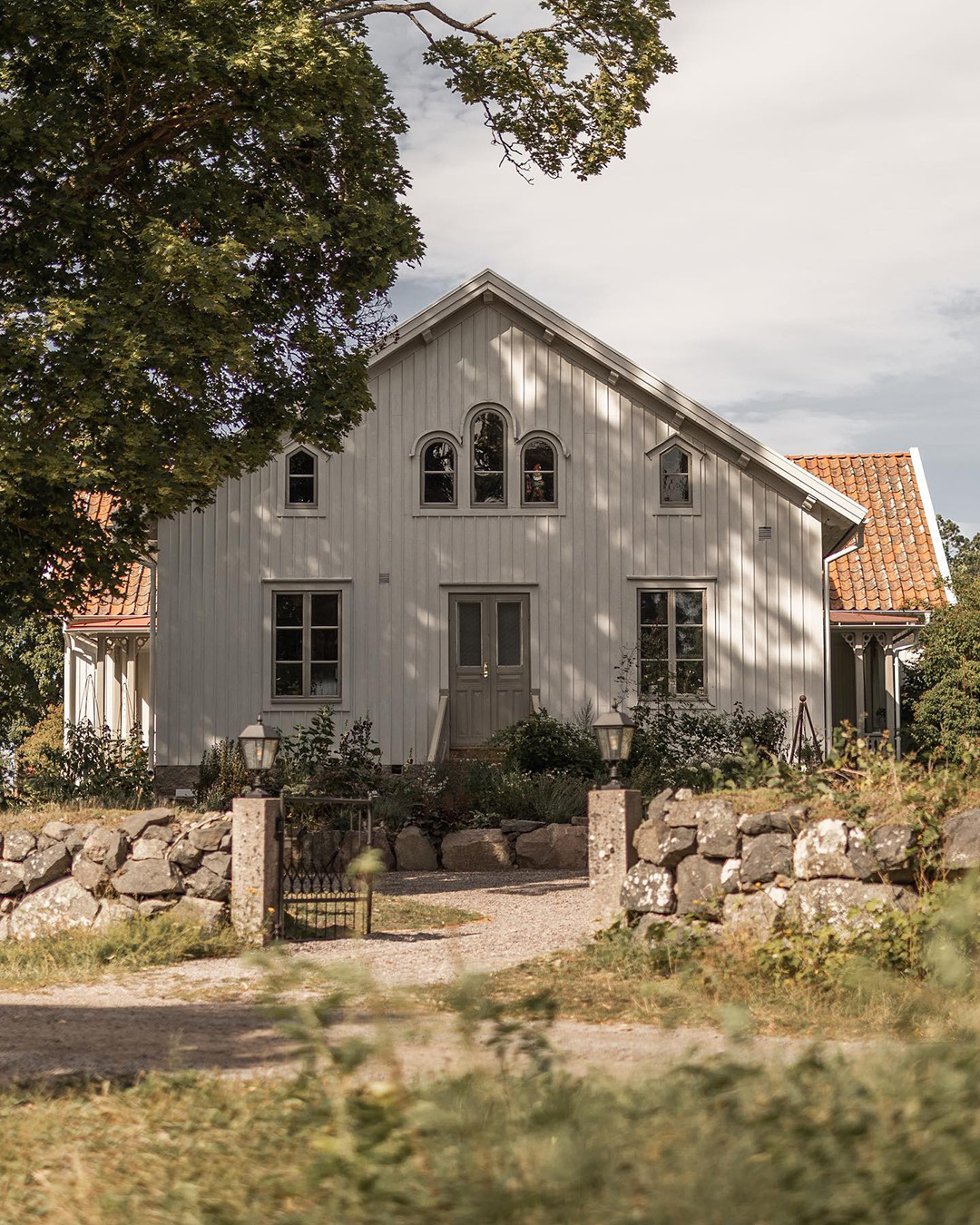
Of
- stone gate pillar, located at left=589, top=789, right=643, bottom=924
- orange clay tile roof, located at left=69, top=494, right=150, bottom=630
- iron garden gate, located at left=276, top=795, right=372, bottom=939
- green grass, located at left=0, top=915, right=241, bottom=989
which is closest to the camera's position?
green grass, located at left=0, top=915, right=241, bottom=989

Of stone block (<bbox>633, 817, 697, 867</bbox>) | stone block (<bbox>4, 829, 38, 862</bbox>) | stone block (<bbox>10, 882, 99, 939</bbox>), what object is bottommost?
stone block (<bbox>10, 882, 99, 939</bbox>)

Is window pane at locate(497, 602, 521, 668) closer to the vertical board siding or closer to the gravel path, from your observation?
the vertical board siding

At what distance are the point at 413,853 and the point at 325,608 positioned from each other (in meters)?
5.81

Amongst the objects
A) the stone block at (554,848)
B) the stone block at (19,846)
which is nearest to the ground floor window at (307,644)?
the stone block at (554,848)

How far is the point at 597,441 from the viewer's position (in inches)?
818

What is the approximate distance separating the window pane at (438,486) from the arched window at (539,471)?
3.78 ft

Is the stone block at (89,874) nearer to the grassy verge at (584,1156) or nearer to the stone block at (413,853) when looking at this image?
the stone block at (413,853)

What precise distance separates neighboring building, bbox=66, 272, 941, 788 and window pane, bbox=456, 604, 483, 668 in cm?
3

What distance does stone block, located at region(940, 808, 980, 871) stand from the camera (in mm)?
7688

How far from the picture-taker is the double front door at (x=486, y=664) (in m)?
20.3

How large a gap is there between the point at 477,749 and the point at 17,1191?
15.3m

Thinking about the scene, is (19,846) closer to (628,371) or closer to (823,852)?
(823,852)

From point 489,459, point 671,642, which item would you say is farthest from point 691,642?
point 489,459

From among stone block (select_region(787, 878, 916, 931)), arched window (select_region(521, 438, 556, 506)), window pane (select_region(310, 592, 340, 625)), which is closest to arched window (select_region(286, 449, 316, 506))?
window pane (select_region(310, 592, 340, 625))
